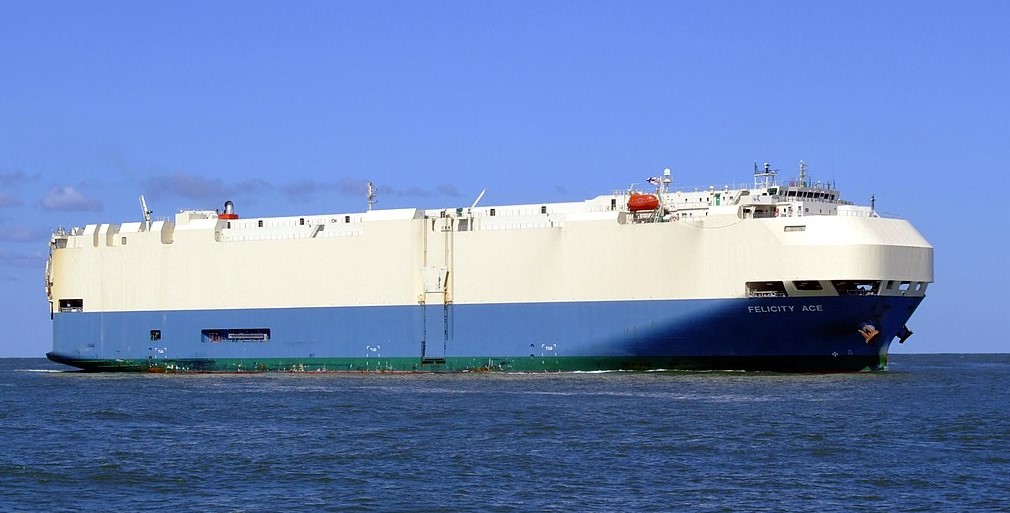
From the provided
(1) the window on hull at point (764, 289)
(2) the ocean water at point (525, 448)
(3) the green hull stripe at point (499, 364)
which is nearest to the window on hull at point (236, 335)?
(3) the green hull stripe at point (499, 364)

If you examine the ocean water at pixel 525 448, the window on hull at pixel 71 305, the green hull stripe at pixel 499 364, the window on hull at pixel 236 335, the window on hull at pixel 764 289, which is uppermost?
the window on hull at pixel 764 289

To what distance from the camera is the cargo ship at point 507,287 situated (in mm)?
52812

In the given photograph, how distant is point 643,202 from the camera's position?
5628cm

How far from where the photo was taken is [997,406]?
41.4 metres

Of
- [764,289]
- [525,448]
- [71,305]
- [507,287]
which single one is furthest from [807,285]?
[71,305]

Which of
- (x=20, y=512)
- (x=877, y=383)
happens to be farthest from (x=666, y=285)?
(x=20, y=512)

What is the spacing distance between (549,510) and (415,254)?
39477 mm

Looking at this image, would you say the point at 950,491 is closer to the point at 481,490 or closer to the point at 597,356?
the point at 481,490

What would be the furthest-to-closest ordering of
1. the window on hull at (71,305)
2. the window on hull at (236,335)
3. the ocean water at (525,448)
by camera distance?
the window on hull at (71,305), the window on hull at (236,335), the ocean water at (525,448)

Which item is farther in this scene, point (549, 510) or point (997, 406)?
point (997, 406)

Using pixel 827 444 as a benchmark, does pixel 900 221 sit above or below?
above

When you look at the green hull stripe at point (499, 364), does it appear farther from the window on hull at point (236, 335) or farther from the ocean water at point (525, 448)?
the ocean water at point (525, 448)

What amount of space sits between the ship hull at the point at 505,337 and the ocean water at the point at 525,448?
331 cm

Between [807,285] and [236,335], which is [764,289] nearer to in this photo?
[807,285]
